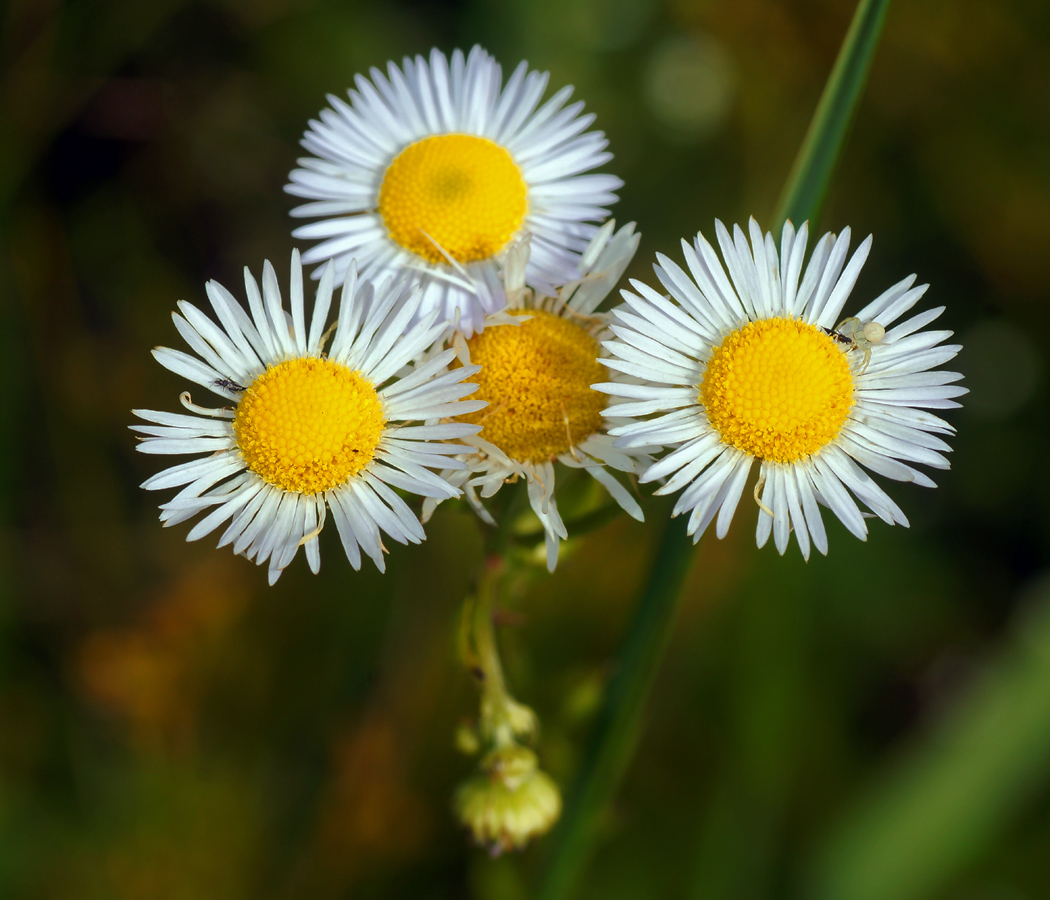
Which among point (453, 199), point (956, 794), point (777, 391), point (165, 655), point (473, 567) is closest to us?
point (777, 391)

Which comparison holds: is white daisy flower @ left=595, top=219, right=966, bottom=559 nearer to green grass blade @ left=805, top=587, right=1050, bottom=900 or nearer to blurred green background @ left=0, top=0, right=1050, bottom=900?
blurred green background @ left=0, top=0, right=1050, bottom=900

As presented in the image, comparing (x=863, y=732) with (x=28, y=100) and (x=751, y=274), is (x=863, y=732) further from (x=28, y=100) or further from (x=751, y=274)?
(x=28, y=100)

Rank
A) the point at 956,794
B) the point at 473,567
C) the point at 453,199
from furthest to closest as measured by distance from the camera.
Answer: the point at 956,794 → the point at 473,567 → the point at 453,199

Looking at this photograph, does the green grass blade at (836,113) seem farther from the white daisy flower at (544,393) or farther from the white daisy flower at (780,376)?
the white daisy flower at (544,393)

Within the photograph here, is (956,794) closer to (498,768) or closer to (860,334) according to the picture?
(498,768)

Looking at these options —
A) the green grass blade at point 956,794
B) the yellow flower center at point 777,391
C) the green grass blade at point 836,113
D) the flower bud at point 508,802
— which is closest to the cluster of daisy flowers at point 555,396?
the yellow flower center at point 777,391

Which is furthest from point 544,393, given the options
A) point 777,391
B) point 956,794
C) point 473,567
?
point 956,794

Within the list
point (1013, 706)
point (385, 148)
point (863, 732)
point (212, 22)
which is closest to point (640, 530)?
point (863, 732)
